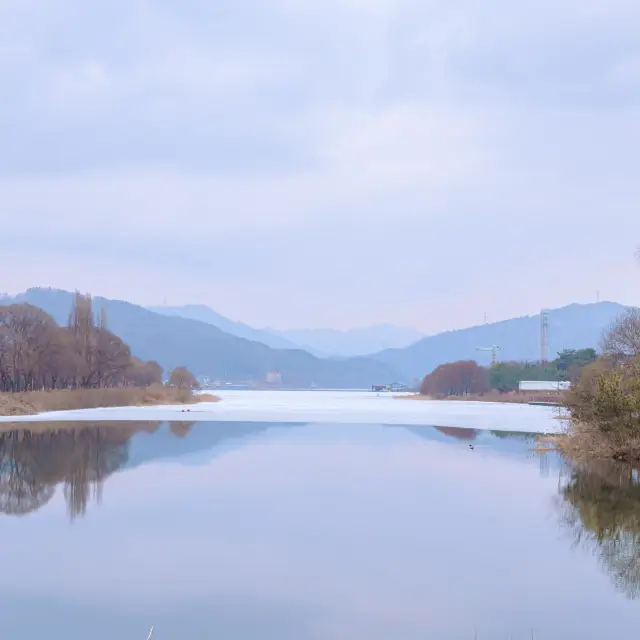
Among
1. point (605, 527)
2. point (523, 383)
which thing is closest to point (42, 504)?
point (605, 527)

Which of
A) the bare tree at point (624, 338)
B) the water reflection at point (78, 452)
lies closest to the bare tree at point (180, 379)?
the water reflection at point (78, 452)

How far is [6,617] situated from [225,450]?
77.8 ft

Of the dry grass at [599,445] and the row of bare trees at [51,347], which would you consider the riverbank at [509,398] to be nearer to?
the row of bare trees at [51,347]

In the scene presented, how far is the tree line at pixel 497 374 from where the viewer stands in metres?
114

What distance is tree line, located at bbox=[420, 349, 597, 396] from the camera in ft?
374

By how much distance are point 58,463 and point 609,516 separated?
58.0 feet

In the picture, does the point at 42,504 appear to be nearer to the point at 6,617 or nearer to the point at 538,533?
the point at 6,617

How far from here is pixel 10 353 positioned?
7788 cm

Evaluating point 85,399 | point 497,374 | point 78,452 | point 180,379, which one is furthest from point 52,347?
point 497,374

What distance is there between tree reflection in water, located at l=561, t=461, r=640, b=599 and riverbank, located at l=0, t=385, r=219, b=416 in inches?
1908

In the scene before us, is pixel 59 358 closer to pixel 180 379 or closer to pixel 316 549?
pixel 180 379

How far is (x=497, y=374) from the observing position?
127812mm

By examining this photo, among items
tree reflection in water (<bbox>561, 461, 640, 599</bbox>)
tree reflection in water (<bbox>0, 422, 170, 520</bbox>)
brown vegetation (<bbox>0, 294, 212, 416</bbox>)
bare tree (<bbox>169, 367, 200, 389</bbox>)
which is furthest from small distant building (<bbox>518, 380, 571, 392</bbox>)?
tree reflection in water (<bbox>561, 461, 640, 599</bbox>)

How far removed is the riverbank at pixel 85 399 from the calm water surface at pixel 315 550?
1510 inches
